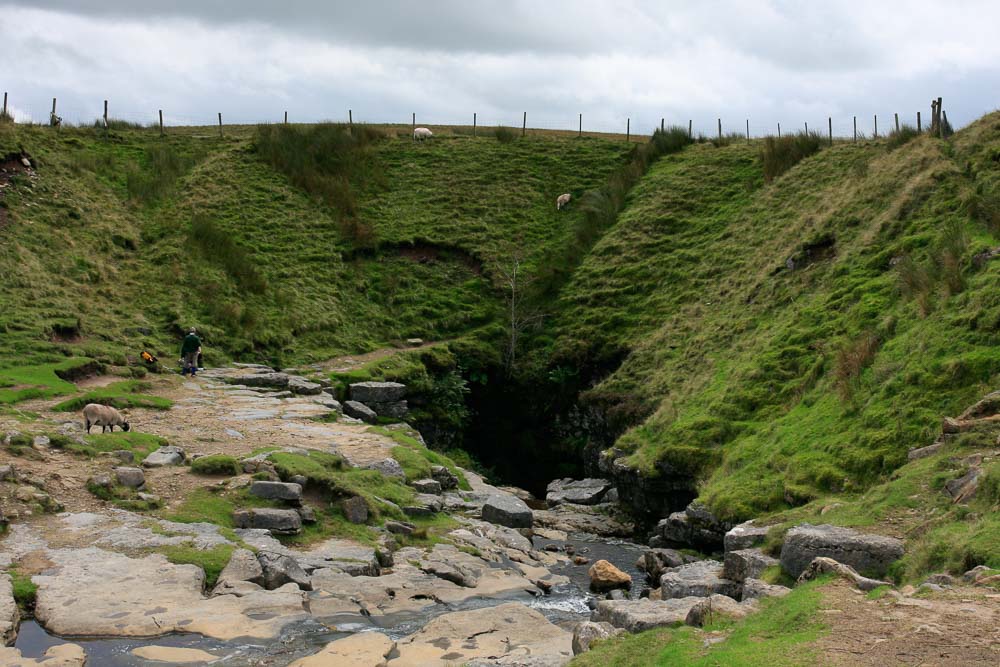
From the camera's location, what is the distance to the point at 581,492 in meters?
25.5

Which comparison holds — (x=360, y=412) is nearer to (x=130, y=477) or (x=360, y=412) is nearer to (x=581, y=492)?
(x=581, y=492)

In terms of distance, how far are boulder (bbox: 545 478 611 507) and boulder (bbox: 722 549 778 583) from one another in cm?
1069

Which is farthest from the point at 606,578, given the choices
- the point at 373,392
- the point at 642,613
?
the point at 373,392

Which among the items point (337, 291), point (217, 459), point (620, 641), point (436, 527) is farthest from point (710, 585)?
point (337, 291)

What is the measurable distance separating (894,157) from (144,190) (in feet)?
98.7

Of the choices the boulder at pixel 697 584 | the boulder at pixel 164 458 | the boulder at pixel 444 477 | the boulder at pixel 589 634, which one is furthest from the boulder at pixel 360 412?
the boulder at pixel 589 634

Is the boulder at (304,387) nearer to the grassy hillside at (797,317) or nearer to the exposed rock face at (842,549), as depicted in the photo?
the grassy hillside at (797,317)

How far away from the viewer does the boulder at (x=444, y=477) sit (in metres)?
21.1

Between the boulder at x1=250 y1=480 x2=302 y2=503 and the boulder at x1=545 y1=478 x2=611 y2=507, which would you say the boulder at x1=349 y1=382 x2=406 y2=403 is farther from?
the boulder at x1=250 y1=480 x2=302 y2=503

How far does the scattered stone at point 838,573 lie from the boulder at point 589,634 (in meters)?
2.51

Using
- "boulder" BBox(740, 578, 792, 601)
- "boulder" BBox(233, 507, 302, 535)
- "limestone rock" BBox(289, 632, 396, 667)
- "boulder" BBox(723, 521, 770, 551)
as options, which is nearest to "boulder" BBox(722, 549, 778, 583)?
"boulder" BBox(723, 521, 770, 551)

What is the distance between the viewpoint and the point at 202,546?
545 inches

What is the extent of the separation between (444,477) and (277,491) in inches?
229

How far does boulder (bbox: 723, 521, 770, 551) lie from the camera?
1495 cm
